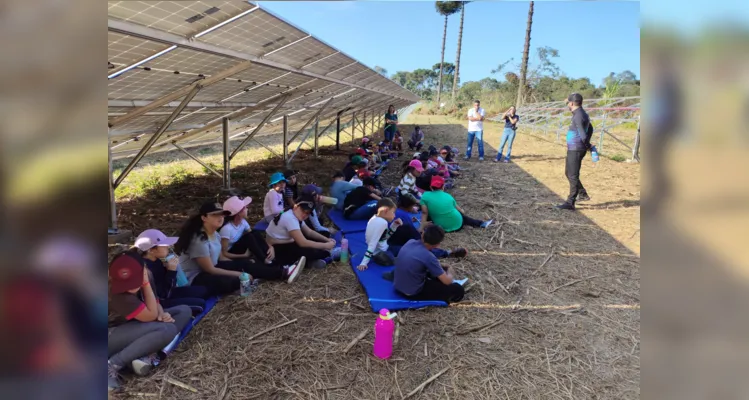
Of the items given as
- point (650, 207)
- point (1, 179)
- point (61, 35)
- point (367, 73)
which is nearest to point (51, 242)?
point (1, 179)

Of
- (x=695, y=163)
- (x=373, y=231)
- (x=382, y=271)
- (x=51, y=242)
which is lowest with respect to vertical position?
(x=382, y=271)

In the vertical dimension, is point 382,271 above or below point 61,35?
below

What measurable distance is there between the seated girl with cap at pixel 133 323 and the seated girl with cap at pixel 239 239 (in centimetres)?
132

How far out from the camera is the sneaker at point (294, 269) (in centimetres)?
397

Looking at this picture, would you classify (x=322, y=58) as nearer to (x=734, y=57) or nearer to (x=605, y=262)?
(x=605, y=262)

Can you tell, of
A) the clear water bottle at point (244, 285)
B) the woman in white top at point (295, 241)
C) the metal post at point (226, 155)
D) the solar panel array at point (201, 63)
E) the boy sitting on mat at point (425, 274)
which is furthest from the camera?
the metal post at point (226, 155)

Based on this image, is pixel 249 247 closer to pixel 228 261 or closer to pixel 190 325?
pixel 228 261

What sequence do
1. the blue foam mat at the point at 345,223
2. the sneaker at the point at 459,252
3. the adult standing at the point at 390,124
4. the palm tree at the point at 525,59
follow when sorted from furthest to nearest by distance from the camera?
1. the palm tree at the point at 525,59
2. the adult standing at the point at 390,124
3. the blue foam mat at the point at 345,223
4. the sneaker at the point at 459,252

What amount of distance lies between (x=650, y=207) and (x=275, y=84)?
671cm

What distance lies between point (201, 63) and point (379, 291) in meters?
3.10

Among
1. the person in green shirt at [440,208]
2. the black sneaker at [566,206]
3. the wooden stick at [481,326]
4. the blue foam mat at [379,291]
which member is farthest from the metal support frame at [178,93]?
the black sneaker at [566,206]

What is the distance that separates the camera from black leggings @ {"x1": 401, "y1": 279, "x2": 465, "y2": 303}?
3555 millimetres

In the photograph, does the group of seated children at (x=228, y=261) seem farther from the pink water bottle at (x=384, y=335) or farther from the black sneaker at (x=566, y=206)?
the black sneaker at (x=566, y=206)

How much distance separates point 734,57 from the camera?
510 millimetres
